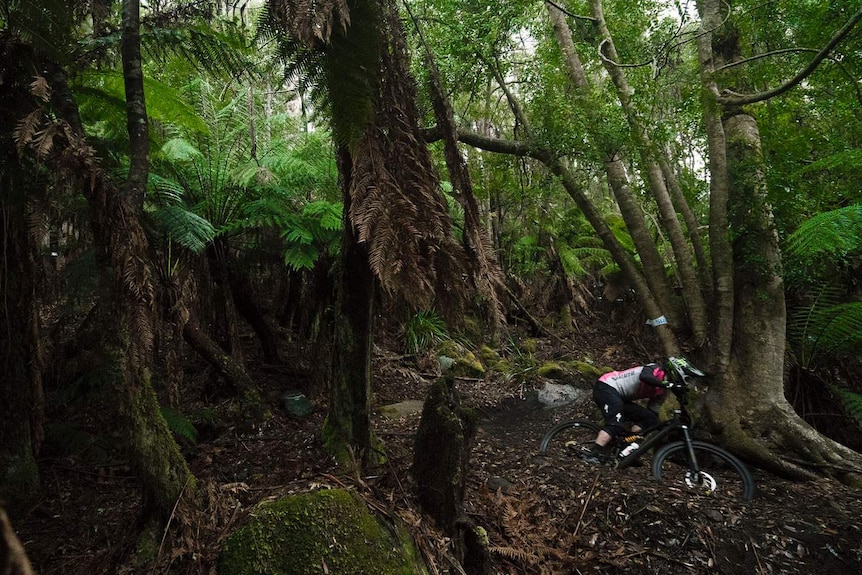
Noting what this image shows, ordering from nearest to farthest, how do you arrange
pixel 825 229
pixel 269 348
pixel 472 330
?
pixel 825 229, pixel 269 348, pixel 472 330

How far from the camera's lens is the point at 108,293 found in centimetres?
220

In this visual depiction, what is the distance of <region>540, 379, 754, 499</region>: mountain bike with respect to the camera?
13.3 ft

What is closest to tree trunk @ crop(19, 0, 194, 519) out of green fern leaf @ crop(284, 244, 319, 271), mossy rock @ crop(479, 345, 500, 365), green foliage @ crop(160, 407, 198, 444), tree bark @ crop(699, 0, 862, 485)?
green foliage @ crop(160, 407, 198, 444)

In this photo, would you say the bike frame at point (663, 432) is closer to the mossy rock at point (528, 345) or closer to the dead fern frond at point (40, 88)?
→ the mossy rock at point (528, 345)

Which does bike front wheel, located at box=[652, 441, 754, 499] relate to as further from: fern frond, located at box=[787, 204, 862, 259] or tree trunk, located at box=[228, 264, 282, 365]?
tree trunk, located at box=[228, 264, 282, 365]

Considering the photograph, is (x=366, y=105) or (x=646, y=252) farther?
(x=646, y=252)

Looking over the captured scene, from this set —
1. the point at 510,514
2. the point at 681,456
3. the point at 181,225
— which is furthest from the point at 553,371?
the point at 181,225

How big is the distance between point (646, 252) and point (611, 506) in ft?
10.2

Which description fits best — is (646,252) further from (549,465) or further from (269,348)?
(269,348)

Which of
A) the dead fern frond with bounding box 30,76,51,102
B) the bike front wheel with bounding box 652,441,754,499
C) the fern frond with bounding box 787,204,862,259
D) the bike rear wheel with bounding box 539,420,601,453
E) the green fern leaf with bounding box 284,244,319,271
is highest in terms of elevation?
the dead fern frond with bounding box 30,76,51,102

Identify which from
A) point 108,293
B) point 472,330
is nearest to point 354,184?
point 108,293

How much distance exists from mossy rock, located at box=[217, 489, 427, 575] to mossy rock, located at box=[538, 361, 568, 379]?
5681 mm

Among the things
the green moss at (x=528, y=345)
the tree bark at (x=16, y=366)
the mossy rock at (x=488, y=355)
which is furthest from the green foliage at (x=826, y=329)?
the tree bark at (x=16, y=366)

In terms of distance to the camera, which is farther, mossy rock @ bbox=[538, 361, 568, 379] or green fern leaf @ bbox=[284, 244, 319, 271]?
mossy rock @ bbox=[538, 361, 568, 379]
